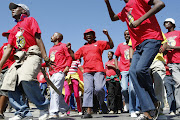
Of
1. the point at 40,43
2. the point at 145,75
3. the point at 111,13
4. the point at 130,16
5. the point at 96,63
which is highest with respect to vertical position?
the point at 111,13

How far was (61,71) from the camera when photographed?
655 cm

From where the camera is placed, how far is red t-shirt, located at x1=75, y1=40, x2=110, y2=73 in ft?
20.5

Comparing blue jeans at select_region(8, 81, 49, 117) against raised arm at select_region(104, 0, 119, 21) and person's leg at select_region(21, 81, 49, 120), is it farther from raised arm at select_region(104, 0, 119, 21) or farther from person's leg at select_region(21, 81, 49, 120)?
raised arm at select_region(104, 0, 119, 21)

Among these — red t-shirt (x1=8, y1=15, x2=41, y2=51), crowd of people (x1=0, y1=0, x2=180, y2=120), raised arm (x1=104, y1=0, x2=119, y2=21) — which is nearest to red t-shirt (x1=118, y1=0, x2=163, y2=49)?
crowd of people (x1=0, y1=0, x2=180, y2=120)

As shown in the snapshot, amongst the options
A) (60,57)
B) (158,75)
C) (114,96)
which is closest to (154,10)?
(158,75)

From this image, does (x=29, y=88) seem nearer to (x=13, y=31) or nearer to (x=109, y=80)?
(x=13, y=31)

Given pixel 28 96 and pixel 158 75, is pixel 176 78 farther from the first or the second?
pixel 28 96

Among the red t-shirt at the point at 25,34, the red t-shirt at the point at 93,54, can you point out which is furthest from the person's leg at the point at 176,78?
the red t-shirt at the point at 25,34

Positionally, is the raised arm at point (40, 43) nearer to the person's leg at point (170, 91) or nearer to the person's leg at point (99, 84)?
the person's leg at point (99, 84)

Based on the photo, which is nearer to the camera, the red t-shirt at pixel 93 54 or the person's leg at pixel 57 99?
the person's leg at pixel 57 99

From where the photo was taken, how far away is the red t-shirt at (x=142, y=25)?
3803 mm

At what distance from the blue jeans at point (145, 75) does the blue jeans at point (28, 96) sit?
1.61 m

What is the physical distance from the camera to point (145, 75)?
363cm

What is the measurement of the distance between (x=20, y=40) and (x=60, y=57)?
2382 millimetres
